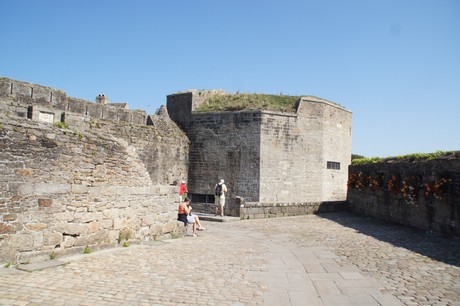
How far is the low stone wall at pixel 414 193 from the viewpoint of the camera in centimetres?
1110

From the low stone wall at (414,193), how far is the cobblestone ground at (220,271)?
2.76 feet

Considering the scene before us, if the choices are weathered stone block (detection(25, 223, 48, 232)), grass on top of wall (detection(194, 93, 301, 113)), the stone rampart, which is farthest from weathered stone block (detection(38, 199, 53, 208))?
grass on top of wall (detection(194, 93, 301, 113))

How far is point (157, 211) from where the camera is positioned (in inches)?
428

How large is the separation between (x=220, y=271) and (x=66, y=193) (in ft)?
11.5

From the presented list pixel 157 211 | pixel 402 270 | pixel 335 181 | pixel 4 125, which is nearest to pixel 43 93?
pixel 157 211

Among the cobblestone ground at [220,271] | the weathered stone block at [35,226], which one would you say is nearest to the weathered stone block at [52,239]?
the weathered stone block at [35,226]

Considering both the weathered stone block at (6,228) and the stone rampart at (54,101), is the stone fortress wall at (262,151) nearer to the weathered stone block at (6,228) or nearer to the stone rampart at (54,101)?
the stone rampart at (54,101)

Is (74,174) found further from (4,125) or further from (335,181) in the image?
(335,181)

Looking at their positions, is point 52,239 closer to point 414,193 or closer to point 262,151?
point 414,193

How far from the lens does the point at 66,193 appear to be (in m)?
7.95

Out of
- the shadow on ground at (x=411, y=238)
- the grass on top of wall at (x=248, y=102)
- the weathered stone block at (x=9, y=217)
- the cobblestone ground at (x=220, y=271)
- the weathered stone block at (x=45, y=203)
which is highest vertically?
the grass on top of wall at (x=248, y=102)

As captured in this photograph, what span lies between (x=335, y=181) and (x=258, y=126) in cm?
660

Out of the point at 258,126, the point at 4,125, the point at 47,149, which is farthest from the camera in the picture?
the point at 258,126

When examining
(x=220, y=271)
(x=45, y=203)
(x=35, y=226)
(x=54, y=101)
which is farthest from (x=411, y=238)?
(x=54, y=101)
